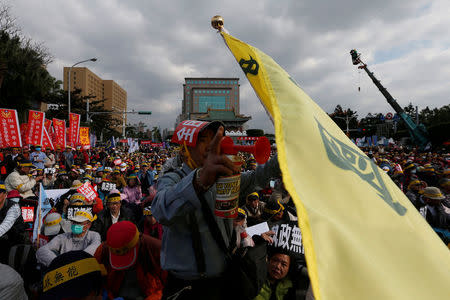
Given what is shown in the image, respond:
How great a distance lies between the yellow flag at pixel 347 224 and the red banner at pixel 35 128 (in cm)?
1277

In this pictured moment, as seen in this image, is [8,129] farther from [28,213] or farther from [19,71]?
[19,71]

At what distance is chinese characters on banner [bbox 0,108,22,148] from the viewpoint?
9.34 meters

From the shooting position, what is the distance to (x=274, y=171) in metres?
1.76

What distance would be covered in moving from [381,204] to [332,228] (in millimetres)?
339

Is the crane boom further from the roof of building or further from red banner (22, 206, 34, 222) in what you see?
the roof of building

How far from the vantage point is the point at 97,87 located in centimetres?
12025

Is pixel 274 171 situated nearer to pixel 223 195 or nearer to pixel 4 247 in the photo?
pixel 223 195

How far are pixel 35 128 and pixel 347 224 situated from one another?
522 inches

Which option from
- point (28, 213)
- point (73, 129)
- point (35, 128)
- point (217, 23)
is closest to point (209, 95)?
point (73, 129)

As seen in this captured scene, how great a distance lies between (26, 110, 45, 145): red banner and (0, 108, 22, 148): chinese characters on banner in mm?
1019

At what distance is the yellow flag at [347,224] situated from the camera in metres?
0.64

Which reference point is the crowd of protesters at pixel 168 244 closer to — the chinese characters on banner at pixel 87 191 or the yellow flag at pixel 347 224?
the yellow flag at pixel 347 224

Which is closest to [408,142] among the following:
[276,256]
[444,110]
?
[444,110]

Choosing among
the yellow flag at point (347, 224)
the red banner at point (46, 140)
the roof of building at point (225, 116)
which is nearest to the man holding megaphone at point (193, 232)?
the yellow flag at point (347, 224)
